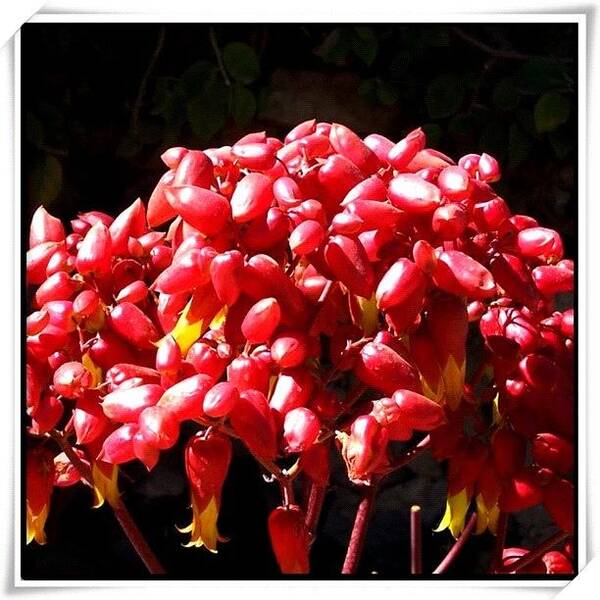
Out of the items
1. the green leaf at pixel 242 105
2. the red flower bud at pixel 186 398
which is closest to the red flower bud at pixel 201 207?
the red flower bud at pixel 186 398

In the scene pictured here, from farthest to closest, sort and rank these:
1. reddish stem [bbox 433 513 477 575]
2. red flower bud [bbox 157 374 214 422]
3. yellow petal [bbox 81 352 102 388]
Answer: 1. reddish stem [bbox 433 513 477 575]
2. yellow petal [bbox 81 352 102 388]
3. red flower bud [bbox 157 374 214 422]

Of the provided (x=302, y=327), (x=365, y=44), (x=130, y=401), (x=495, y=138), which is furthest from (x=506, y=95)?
(x=130, y=401)

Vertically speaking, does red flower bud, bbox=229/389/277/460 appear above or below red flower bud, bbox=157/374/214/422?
below

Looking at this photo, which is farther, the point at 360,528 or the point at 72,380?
the point at 360,528

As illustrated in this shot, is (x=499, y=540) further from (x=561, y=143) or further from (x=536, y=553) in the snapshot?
(x=561, y=143)

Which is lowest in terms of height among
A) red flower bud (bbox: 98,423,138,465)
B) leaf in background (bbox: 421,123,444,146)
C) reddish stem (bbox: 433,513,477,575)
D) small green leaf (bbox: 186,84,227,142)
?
reddish stem (bbox: 433,513,477,575)

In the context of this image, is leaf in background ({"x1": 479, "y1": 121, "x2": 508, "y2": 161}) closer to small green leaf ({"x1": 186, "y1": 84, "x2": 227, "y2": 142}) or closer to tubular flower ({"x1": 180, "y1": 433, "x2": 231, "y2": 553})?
small green leaf ({"x1": 186, "y1": 84, "x2": 227, "y2": 142})

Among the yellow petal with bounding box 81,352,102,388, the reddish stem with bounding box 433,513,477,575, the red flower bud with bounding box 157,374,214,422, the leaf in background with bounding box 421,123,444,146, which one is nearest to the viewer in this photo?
the red flower bud with bounding box 157,374,214,422

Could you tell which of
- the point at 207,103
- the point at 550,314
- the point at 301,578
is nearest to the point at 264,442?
the point at 301,578

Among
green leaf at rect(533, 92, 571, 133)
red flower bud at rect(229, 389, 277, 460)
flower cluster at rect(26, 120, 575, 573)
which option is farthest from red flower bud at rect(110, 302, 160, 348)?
green leaf at rect(533, 92, 571, 133)
